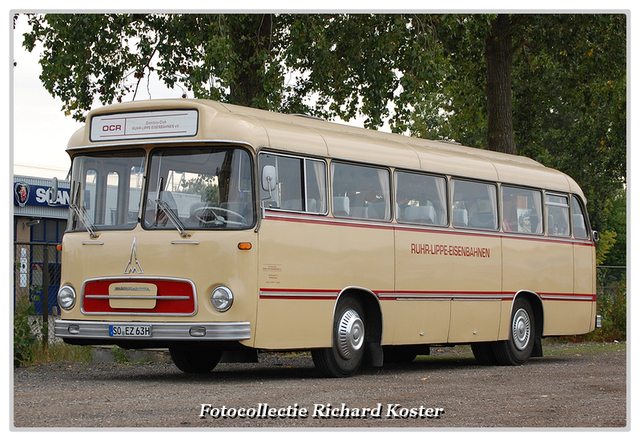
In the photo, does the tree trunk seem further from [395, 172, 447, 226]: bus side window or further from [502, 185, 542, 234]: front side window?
[395, 172, 447, 226]: bus side window

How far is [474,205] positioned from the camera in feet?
51.3

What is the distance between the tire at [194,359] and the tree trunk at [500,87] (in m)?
12.2

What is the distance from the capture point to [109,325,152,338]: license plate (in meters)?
11.4

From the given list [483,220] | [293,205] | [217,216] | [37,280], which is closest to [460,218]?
[483,220]

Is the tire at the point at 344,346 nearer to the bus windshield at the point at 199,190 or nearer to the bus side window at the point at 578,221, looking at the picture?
the bus windshield at the point at 199,190

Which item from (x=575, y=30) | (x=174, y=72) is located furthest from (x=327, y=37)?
(x=575, y=30)

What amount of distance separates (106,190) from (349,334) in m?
3.52

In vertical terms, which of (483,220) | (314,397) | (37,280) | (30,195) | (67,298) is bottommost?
(314,397)

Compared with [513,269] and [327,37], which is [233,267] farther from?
[327,37]

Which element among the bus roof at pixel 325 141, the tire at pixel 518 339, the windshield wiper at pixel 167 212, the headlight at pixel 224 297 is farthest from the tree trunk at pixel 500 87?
the headlight at pixel 224 297

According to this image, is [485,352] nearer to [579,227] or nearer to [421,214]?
[421,214]

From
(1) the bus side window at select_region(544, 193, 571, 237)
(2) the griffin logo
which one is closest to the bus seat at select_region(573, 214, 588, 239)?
(1) the bus side window at select_region(544, 193, 571, 237)

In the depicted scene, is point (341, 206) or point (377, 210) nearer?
point (341, 206)

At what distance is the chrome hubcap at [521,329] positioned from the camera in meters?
16.4
